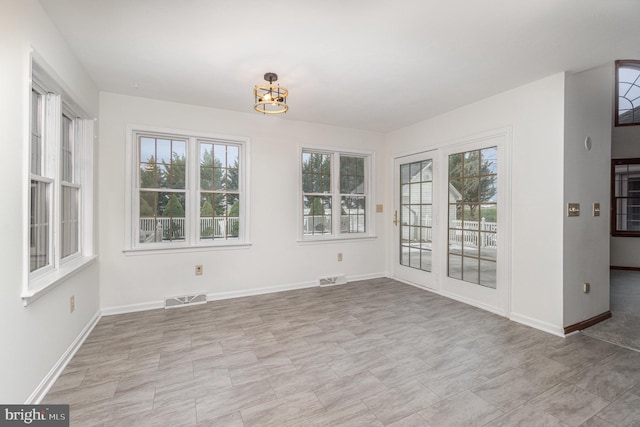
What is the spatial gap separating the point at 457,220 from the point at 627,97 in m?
4.61

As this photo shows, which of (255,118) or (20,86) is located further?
(255,118)

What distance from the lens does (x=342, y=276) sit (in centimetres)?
502

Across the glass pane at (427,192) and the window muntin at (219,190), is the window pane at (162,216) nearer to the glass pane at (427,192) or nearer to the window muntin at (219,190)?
the window muntin at (219,190)

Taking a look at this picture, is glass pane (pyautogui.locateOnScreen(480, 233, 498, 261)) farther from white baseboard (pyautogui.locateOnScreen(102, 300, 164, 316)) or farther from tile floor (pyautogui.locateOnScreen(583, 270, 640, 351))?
white baseboard (pyautogui.locateOnScreen(102, 300, 164, 316))

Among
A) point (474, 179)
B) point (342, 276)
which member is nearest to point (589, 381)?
point (474, 179)

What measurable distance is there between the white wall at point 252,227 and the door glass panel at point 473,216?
4.78 ft

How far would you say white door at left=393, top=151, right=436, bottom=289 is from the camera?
4.61 meters

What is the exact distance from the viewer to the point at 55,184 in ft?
7.85

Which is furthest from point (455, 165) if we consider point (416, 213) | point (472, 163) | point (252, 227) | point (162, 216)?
point (162, 216)

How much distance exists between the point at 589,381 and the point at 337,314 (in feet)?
7.45

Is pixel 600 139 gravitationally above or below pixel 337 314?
above

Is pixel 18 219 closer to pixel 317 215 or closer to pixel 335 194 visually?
pixel 317 215

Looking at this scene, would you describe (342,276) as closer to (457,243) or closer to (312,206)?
(312,206)

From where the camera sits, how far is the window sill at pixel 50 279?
6.15 ft
